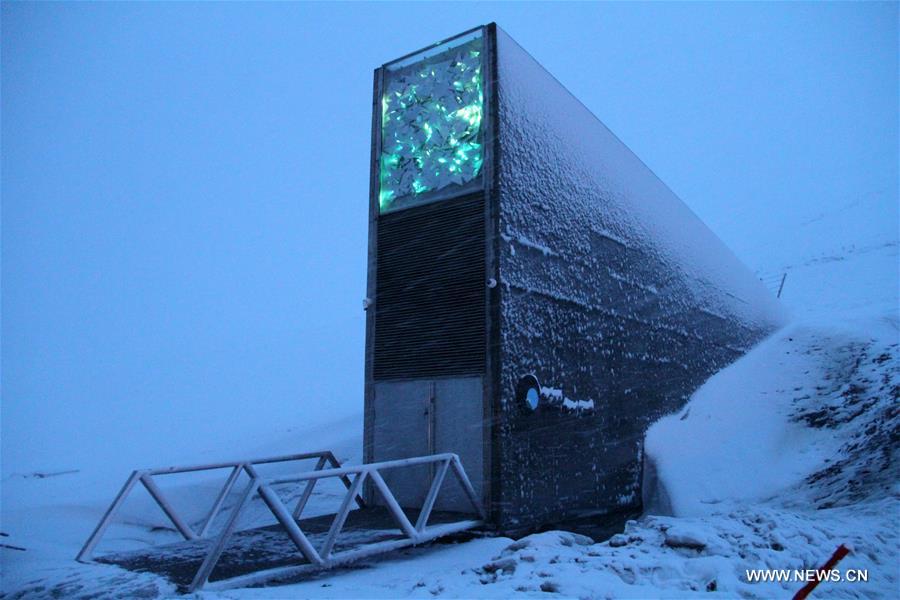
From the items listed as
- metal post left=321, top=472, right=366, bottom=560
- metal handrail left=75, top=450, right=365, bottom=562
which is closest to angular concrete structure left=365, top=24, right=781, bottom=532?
metal handrail left=75, top=450, right=365, bottom=562

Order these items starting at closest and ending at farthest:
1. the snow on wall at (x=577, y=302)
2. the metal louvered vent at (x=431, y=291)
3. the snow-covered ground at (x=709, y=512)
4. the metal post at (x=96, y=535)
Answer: the snow-covered ground at (x=709, y=512), the metal post at (x=96, y=535), the metal louvered vent at (x=431, y=291), the snow on wall at (x=577, y=302)

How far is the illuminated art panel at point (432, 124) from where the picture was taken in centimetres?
754

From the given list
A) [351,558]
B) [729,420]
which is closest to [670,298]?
[729,420]

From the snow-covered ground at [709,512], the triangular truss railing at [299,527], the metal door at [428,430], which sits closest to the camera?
the snow-covered ground at [709,512]

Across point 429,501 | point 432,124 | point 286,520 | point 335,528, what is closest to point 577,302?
point 432,124

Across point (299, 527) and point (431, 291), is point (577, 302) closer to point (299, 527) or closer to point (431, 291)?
point (431, 291)

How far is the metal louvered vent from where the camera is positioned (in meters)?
7.09

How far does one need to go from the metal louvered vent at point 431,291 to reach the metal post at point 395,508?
1.99 metres

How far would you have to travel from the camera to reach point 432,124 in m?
7.92

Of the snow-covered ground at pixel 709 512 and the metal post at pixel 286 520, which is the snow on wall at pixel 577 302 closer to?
the snow-covered ground at pixel 709 512

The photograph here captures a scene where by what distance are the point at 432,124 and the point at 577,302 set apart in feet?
9.90

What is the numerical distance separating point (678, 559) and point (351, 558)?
239cm

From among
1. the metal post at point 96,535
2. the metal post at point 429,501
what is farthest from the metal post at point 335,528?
the metal post at point 96,535

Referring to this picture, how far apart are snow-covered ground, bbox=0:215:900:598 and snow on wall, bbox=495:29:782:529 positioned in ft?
3.13
